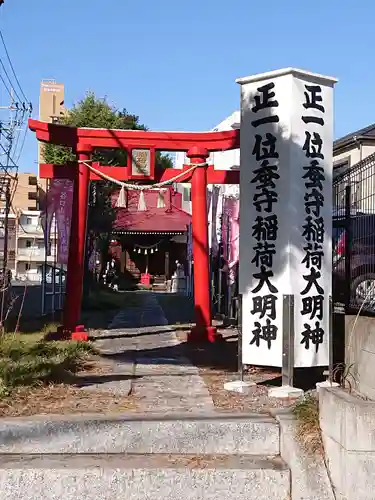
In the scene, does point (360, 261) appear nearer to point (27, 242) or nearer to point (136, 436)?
point (136, 436)

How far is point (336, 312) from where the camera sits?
9727 mm

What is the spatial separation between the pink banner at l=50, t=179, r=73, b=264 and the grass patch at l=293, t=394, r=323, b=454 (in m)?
10.00

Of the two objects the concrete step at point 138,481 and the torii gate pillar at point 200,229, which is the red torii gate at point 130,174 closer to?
the torii gate pillar at point 200,229

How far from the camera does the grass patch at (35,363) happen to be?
6.31 metres

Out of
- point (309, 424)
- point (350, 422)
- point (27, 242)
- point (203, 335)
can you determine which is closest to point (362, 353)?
point (309, 424)

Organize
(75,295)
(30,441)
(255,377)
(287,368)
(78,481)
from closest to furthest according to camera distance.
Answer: (78,481) < (30,441) < (287,368) < (255,377) < (75,295)

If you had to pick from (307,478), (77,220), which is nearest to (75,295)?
(77,220)

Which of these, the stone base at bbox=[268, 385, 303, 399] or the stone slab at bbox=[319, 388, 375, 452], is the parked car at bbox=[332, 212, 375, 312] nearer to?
the stone base at bbox=[268, 385, 303, 399]

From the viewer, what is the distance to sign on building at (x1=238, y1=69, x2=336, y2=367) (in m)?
6.54

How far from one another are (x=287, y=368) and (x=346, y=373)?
72 centimetres

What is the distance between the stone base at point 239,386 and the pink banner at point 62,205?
8.55m

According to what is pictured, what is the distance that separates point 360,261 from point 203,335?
4.42m

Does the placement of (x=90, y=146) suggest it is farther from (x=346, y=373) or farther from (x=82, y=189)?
(x=346, y=373)

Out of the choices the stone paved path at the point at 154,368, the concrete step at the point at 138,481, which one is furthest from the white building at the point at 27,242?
the concrete step at the point at 138,481
